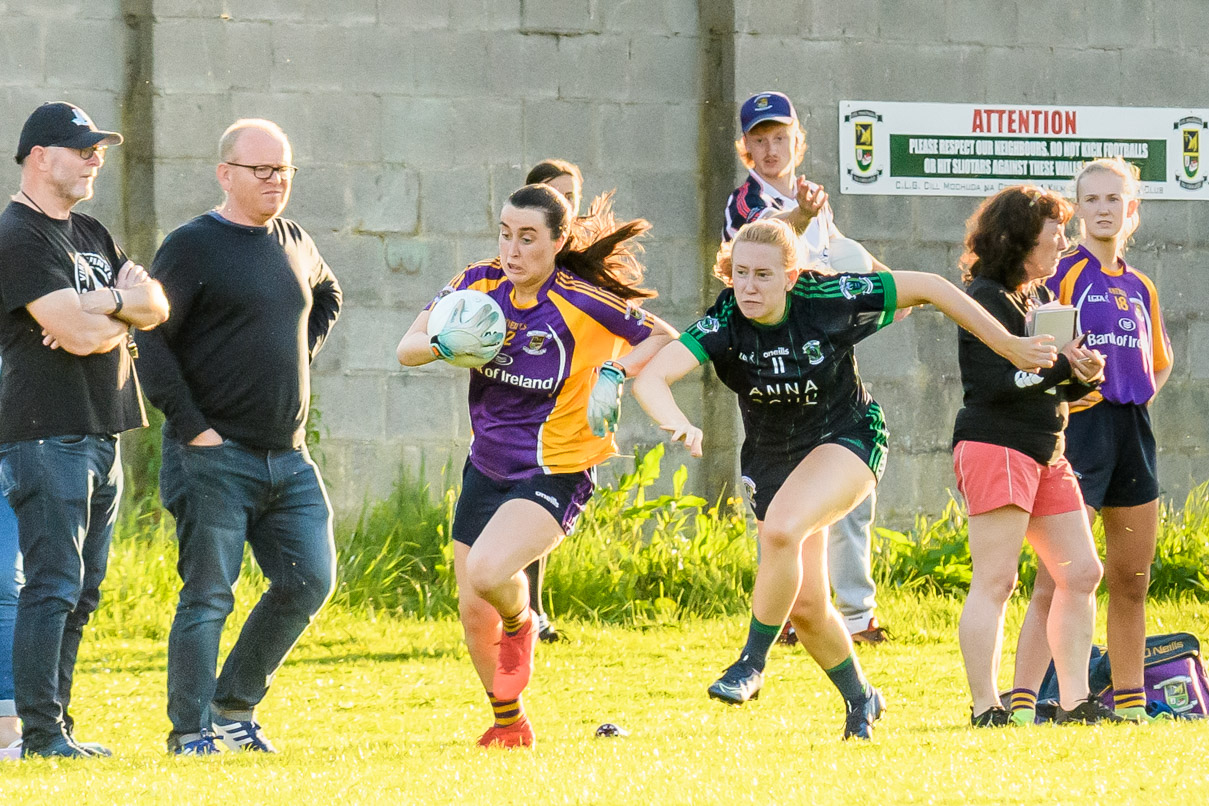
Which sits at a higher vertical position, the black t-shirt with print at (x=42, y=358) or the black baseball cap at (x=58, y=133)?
the black baseball cap at (x=58, y=133)

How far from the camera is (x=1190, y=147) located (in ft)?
32.2

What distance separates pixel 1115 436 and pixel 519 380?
2144mm

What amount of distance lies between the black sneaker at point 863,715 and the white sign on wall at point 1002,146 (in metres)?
4.61

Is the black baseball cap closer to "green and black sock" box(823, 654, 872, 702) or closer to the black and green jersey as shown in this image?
the black and green jersey

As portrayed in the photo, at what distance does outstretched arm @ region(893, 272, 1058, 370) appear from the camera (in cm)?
500

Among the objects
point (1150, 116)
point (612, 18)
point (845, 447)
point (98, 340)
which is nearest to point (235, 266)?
point (98, 340)

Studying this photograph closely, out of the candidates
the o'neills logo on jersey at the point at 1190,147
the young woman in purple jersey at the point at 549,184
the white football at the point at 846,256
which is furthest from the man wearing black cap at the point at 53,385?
the o'neills logo on jersey at the point at 1190,147

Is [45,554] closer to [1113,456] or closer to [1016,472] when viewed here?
[1016,472]

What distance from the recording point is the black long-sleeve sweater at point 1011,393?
5246mm

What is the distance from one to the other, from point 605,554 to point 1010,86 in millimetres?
3828

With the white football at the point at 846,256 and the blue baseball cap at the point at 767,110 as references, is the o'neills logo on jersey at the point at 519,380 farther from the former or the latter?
the blue baseball cap at the point at 767,110

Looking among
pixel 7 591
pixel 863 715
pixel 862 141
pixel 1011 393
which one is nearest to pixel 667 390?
pixel 1011 393

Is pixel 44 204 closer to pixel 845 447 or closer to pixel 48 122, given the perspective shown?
pixel 48 122

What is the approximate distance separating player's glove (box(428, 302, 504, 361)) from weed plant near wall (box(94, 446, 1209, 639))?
3295mm
